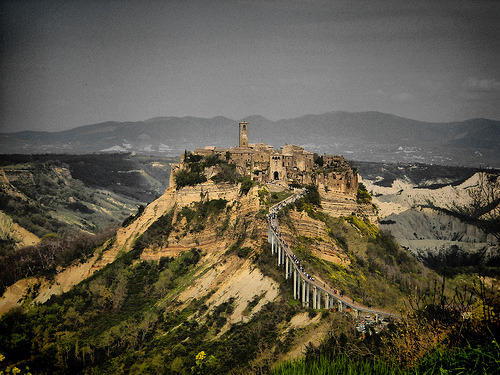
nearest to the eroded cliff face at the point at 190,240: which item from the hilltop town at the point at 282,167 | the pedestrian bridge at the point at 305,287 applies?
the pedestrian bridge at the point at 305,287

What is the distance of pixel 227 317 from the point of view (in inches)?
1238

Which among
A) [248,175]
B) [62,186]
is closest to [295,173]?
[248,175]

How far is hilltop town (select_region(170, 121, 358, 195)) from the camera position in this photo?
48.8m

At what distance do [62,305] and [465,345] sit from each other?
44.2m

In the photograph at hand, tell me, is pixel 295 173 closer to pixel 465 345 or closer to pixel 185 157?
pixel 185 157

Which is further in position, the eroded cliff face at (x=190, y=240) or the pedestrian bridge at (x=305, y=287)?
the eroded cliff face at (x=190, y=240)

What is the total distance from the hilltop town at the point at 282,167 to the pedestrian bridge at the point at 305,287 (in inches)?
529

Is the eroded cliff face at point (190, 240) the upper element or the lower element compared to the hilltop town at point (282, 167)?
lower

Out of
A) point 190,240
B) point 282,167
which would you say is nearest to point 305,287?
point 190,240

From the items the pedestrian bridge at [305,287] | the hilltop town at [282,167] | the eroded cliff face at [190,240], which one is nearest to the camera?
the pedestrian bridge at [305,287]

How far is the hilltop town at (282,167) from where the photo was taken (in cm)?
4881

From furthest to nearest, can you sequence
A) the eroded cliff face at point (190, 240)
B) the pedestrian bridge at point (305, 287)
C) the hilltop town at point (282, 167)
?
the hilltop town at point (282, 167), the eroded cliff face at point (190, 240), the pedestrian bridge at point (305, 287)

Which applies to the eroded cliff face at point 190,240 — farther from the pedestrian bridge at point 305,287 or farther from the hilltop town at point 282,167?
the hilltop town at point 282,167

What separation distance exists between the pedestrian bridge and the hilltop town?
13438 millimetres
